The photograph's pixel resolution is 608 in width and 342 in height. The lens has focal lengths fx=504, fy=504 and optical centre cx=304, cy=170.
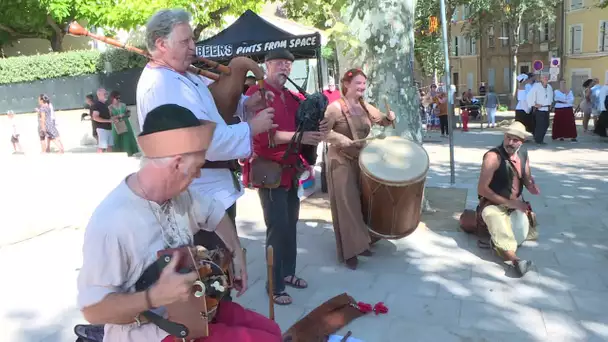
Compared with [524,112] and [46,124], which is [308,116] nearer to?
[524,112]

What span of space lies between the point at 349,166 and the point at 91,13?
1836cm

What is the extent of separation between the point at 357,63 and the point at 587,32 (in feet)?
116

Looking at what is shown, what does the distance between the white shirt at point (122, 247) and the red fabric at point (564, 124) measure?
13.1 m

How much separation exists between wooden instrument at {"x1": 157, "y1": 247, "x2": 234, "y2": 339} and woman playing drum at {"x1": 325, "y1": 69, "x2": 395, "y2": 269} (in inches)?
108

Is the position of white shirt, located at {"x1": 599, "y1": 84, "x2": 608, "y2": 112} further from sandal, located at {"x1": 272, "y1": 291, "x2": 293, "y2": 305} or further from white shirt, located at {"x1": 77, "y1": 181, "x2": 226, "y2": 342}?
white shirt, located at {"x1": 77, "y1": 181, "x2": 226, "y2": 342}

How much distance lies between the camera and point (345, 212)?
4.41 m

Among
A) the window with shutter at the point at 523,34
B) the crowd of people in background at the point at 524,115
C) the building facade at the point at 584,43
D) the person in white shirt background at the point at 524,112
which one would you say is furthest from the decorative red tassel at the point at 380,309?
the window with shutter at the point at 523,34

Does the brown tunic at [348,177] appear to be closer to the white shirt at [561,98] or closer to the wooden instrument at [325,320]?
the wooden instrument at [325,320]

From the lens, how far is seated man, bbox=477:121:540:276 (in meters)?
4.46

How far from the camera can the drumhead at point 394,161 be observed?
4098 mm

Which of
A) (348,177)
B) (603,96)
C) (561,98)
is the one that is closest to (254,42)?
(348,177)

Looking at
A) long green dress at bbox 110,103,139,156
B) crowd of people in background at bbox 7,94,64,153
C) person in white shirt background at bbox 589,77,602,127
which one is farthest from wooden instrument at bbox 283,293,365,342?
person in white shirt background at bbox 589,77,602,127

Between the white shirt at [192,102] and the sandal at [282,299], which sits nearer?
the white shirt at [192,102]

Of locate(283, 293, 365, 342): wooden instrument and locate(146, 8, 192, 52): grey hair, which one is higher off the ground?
locate(146, 8, 192, 52): grey hair
